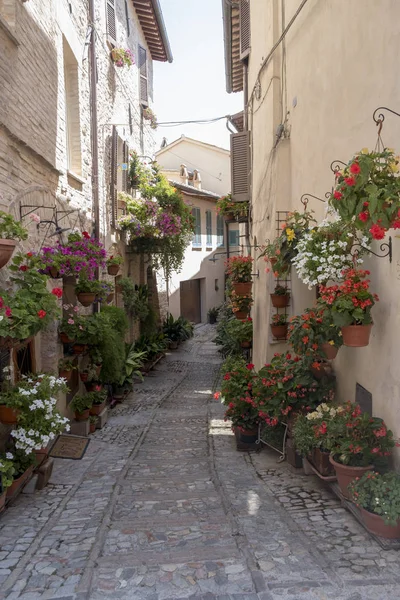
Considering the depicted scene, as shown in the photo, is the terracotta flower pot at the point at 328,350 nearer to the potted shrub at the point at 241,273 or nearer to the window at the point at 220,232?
the potted shrub at the point at 241,273

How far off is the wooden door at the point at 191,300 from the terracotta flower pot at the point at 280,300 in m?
17.0

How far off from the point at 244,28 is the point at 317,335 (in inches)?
417

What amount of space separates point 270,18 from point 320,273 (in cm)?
586

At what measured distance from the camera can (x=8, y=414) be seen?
524 centimetres

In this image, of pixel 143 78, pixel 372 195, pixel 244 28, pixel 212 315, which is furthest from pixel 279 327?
pixel 212 315

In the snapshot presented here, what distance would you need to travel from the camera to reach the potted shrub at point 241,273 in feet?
35.2

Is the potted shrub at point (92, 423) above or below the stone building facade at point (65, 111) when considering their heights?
below

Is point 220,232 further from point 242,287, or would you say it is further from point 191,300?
point 242,287

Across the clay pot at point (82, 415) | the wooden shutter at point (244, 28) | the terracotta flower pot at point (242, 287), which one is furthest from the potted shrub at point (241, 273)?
the wooden shutter at point (244, 28)

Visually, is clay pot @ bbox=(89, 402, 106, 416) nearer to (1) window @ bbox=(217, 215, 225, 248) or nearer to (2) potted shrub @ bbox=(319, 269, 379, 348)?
(2) potted shrub @ bbox=(319, 269, 379, 348)

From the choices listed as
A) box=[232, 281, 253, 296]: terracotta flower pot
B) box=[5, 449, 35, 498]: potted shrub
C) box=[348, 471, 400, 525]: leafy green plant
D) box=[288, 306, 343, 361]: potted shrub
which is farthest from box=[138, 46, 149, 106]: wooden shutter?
box=[348, 471, 400, 525]: leafy green plant

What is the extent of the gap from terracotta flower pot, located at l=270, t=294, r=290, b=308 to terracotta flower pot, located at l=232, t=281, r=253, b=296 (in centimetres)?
256

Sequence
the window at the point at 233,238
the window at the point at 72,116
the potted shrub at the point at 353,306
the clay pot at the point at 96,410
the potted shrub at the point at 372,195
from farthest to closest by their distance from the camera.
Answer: the window at the point at 233,238
the window at the point at 72,116
the clay pot at the point at 96,410
the potted shrub at the point at 353,306
the potted shrub at the point at 372,195

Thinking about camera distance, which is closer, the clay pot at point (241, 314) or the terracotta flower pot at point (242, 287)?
the terracotta flower pot at point (242, 287)
